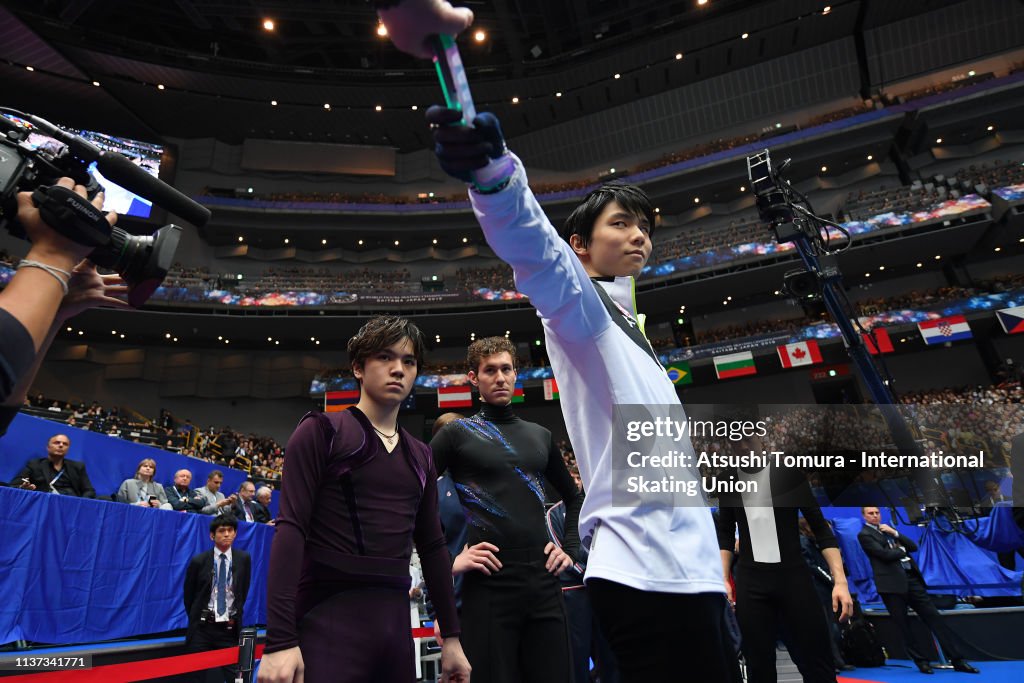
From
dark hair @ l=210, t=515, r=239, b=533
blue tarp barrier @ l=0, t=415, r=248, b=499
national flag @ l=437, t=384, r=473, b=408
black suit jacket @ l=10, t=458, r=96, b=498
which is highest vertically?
national flag @ l=437, t=384, r=473, b=408

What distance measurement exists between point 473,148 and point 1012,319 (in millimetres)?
25481

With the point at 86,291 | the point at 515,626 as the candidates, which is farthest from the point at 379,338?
the point at 515,626

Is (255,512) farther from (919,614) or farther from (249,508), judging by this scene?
(919,614)

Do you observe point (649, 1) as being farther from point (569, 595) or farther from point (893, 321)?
point (569, 595)

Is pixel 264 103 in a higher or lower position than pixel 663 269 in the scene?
higher

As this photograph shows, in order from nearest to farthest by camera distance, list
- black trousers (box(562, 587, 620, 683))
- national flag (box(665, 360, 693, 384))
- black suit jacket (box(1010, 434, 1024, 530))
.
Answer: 1. black trousers (box(562, 587, 620, 683))
2. black suit jacket (box(1010, 434, 1024, 530))
3. national flag (box(665, 360, 693, 384))

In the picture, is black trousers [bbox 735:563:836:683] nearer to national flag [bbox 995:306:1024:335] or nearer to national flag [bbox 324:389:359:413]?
national flag [bbox 324:389:359:413]

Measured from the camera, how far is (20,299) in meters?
1.31

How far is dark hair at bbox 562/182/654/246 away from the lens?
150cm

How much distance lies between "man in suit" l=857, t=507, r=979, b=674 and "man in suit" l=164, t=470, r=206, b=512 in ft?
29.9

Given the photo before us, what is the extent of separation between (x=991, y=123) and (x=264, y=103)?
34.3 metres

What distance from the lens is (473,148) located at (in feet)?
3.18

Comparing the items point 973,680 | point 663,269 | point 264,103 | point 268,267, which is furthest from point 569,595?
point 264,103

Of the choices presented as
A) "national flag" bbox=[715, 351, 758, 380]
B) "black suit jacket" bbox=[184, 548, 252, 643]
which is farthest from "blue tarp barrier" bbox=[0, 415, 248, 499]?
"national flag" bbox=[715, 351, 758, 380]
